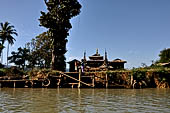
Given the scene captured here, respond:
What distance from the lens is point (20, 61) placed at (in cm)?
5788

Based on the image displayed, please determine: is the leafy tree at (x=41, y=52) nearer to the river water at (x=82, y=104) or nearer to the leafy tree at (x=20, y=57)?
the leafy tree at (x=20, y=57)

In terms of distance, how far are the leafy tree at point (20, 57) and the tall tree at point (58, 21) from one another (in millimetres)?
30374

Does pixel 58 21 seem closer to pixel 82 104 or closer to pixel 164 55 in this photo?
pixel 82 104

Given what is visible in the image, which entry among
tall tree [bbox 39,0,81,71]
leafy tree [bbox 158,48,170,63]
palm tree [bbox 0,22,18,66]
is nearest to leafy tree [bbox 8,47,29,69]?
palm tree [bbox 0,22,18,66]

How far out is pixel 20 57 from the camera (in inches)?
2281

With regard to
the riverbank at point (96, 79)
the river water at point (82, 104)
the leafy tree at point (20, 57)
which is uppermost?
the leafy tree at point (20, 57)

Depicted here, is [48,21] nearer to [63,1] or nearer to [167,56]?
[63,1]

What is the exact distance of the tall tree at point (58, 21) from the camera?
27.6 meters

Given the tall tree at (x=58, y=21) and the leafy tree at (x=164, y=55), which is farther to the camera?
the leafy tree at (x=164, y=55)

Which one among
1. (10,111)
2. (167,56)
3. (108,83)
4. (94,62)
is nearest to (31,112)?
(10,111)

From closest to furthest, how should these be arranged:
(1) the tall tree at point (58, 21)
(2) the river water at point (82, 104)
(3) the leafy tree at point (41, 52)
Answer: (2) the river water at point (82, 104) → (1) the tall tree at point (58, 21) → (3) the leafy tree at point (41, 52)

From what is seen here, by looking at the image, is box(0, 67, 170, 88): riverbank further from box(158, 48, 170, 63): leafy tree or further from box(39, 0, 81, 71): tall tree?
box(158, 48, 170, 63): leafy tree

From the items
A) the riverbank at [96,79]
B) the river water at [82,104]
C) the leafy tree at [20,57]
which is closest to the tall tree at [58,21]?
the riverbank at [96,79]

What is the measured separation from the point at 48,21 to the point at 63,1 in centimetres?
385
